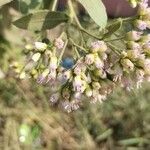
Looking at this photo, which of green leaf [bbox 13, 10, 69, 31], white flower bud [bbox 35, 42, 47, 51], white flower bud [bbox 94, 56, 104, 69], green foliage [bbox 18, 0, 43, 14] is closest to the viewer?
white flower bud [bbox 94, 56, 104, 69]

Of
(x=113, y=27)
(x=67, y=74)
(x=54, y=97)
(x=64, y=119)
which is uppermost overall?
(x=113, y=27)

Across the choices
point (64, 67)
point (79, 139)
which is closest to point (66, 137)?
point (79, 139)

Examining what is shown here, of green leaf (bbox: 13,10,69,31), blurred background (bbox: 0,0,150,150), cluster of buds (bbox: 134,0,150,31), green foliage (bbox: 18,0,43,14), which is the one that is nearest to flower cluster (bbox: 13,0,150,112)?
cluster of buds (bbox: 134,0,150,31)

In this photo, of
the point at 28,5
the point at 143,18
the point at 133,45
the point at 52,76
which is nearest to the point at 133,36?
the point at 133,45

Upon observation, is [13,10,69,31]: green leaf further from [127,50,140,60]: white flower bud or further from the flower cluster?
[127,50,140,60]: white flower bud

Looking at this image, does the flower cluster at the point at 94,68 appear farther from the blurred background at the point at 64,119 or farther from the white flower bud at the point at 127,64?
the blurred background at the point at 64,119

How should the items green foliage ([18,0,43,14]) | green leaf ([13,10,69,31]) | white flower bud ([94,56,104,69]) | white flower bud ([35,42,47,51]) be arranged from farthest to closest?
green foliage ([18,0,43,14]) → green leaf ([13,10,69,31]) → white flower bud ([35,42,47,51]) → white flower bud ([94,56,104,69])

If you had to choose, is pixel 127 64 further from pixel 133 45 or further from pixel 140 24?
pixel 140 24

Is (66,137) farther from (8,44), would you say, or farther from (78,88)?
(78,88)
